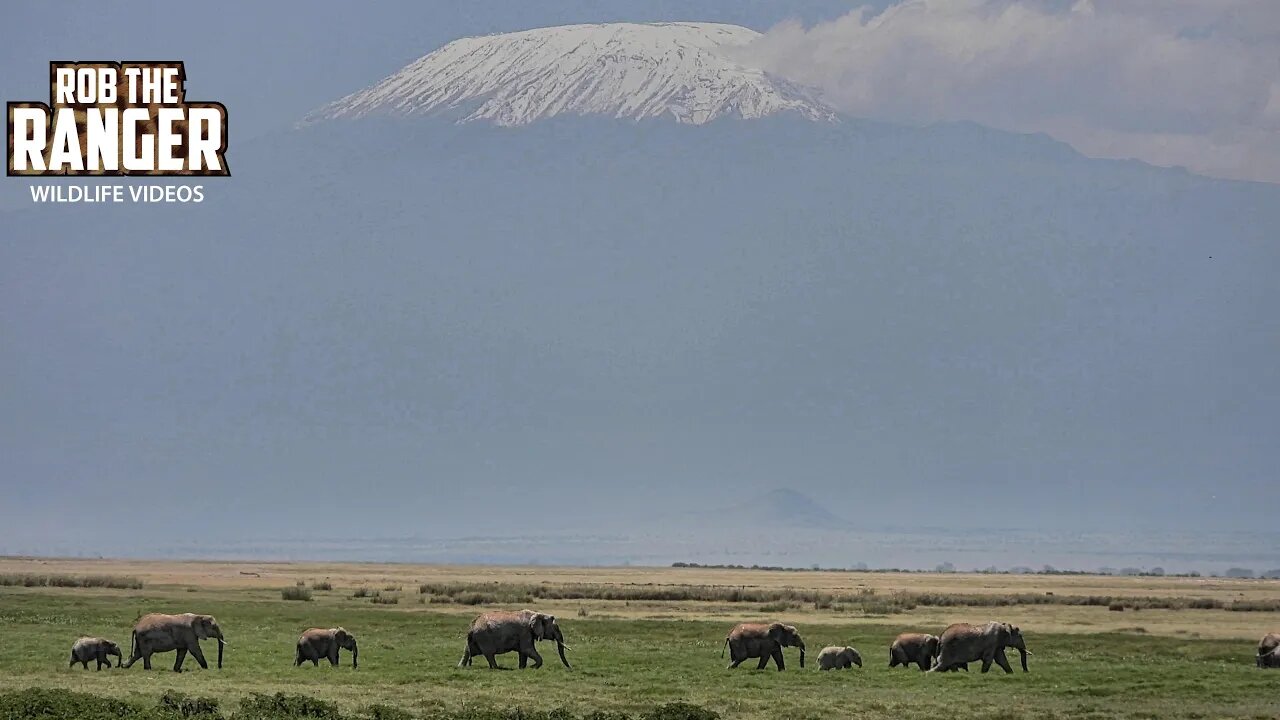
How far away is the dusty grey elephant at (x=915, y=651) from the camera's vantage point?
4491 centimetres

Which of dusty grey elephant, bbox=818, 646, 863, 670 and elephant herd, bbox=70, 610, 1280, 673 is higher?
elephant herd, bbox=70, 610, 1280, 673

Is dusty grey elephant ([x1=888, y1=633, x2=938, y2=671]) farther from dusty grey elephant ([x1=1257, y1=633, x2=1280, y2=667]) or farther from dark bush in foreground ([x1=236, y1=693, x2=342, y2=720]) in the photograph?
dark bush in foreground ([x1=236, y1=693, x2=342, y2=720])

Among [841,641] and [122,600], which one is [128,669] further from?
[122,600]

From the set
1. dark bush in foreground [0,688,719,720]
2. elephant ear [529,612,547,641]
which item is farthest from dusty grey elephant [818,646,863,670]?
dark bush in foreground [0,688,719,720]

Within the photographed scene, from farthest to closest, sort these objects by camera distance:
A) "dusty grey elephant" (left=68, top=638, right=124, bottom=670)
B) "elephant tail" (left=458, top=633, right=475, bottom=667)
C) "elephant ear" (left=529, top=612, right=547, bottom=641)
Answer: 1. "elephant ear" (left=529, top=612, right=547, bottom=641)
2. "elephant tail" (left=458, top=633, right=475, bottom=667)
3. "dusty grey elephant" (left=68, top=638, right=124, bottom=670)

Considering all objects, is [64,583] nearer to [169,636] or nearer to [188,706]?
[169,636]

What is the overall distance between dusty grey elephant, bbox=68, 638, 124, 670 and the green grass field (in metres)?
0.60

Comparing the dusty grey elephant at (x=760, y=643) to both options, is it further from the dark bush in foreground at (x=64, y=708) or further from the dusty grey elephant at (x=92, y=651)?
the dark bush in foreground at (x=64, y=708)

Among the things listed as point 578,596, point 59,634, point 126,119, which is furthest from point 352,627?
point 578,596

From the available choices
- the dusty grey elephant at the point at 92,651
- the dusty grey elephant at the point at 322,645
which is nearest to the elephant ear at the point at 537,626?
the dusty grey elephant at the point at 322,645

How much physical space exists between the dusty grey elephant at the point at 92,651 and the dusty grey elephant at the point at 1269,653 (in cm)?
3066

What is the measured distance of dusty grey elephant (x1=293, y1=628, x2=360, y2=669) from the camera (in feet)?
142

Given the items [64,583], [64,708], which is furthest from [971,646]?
[64,583]

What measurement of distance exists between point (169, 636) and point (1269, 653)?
29.8 meters
